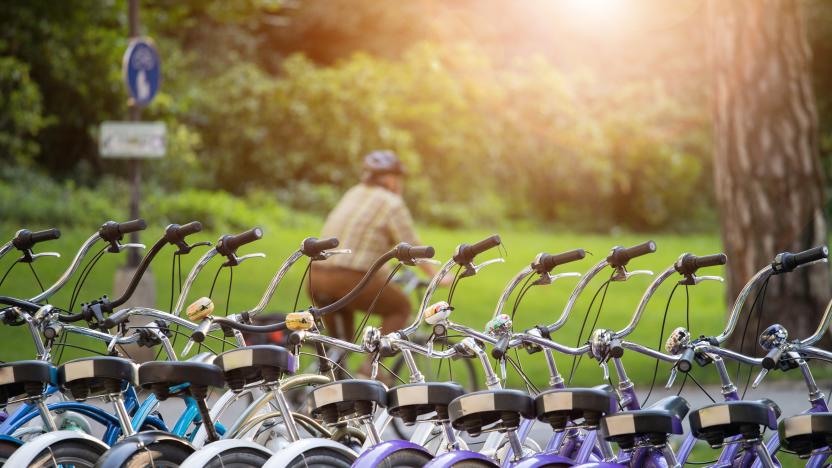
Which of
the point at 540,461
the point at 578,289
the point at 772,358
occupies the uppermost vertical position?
the point at 578,289

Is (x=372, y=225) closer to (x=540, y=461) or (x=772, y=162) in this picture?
(x=772, y=162)

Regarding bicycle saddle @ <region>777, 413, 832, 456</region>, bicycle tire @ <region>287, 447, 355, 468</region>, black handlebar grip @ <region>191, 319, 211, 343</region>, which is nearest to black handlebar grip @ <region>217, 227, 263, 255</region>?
black handlebar grip @ <region>191, 319, 211, 343</region>

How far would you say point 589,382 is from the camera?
35.6ft

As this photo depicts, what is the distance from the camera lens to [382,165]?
8828 millimetres

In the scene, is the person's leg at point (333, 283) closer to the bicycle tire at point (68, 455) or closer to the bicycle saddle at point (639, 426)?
the bicycle tire at point (68, 455)

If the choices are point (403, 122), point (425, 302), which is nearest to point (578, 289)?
point (425, 302)

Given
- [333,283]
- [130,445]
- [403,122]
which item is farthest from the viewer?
[403,122]

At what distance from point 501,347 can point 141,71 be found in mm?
7794

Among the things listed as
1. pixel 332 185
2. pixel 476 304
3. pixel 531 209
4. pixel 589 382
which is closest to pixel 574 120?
pixel 531 209

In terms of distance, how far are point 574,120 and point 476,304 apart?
821 centimetres

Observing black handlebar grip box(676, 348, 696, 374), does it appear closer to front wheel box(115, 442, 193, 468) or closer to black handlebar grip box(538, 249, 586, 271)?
black handlebar grip box(538, 249, 586, 271)

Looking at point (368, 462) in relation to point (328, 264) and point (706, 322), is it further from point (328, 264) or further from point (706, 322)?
point (706, 322)

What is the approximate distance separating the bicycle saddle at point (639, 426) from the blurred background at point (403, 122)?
9429mm

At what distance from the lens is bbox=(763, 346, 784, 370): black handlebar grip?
14.5 feet
